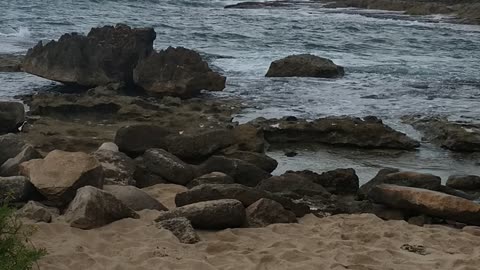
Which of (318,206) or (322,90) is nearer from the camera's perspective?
(318,206)

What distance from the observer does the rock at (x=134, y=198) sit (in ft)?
22.3

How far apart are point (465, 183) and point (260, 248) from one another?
4283 mm

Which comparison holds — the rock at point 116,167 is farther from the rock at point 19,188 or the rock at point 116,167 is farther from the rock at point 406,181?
the rock at point 406,181

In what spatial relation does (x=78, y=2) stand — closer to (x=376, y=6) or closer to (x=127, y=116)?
(x=376, y=6)

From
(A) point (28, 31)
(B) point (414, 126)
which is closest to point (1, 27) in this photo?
(A) point (28, 31)

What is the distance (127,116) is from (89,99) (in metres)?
1.27

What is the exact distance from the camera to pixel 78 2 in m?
46.2

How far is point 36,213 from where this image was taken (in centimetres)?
615

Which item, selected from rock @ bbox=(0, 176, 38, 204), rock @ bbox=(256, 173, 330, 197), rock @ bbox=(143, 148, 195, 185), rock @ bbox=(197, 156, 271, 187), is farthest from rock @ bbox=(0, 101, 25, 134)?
rock @ bbox=(256, 173, 330, 197)

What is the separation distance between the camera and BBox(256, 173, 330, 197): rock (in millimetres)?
7992

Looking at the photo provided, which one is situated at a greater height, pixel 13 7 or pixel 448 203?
pixel 448 203

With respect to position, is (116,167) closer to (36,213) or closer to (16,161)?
(16,161)

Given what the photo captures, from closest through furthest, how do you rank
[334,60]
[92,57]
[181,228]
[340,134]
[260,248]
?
[260,248] → [181,228] → [340,134] → [92,57] → [334,60]

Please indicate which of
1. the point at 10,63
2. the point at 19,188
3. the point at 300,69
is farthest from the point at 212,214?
the point at 10,63
